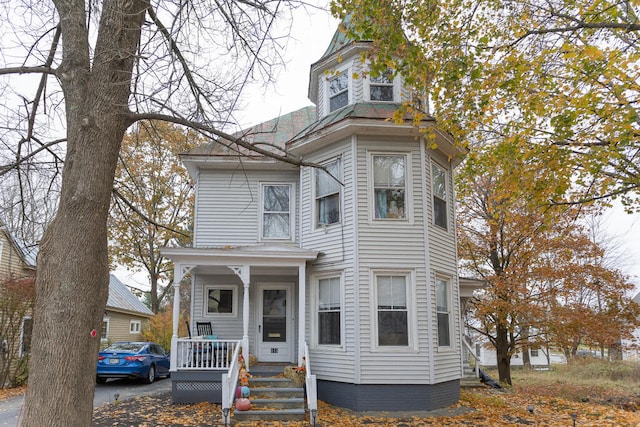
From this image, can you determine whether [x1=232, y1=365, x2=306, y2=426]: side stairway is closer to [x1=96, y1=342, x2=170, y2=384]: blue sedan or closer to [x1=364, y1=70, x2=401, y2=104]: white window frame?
[x1=96, y1=342, x2=170, y2=384]: blue sedan

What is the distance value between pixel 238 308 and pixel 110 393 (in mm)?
4161

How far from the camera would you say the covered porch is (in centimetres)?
1023

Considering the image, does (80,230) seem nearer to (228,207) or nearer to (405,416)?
(405,416)

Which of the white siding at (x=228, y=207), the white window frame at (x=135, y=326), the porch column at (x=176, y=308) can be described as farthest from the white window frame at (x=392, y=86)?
the white window frame at (x=135, y=326)

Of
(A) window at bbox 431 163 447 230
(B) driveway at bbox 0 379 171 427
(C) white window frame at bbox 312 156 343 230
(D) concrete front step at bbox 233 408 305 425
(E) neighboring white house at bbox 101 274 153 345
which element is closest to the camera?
(D) concrete front step at bbox 233 408 305 425

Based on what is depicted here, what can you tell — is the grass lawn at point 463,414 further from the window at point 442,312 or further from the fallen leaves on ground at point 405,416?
the window at point 442,312

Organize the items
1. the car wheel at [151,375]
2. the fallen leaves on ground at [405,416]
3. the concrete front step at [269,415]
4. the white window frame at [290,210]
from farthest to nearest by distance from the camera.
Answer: the car wheel at [151,375]
the white window frame at [290,210]
the fallen leaves on ground at [405,416]
the concrete front step at [269,415]

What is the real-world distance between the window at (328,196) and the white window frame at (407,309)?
1.70 meters

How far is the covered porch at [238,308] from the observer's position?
10234 mm

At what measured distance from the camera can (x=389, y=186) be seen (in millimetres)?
10656

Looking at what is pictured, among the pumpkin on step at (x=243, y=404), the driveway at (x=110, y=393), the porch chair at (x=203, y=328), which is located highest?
the porch chair at (x=203, y=328)

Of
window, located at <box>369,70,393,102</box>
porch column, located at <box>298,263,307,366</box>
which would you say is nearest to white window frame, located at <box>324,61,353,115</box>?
window, located at <box>369,70,393,102</box>

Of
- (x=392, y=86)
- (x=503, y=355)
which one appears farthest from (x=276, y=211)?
(x=503, y=355)

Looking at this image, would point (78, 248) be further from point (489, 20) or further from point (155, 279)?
point (155, 279)
